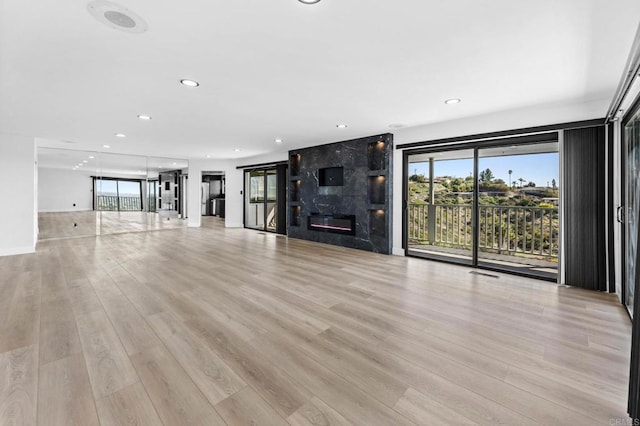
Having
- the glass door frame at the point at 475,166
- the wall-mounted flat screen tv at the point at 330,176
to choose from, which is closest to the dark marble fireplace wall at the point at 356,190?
the wall-mounted flat screen tv at the point at 330,176

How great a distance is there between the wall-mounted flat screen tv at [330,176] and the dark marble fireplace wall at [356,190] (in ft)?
0.32

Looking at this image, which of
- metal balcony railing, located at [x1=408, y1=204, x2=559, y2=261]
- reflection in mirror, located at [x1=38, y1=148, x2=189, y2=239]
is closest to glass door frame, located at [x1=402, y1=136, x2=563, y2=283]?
metal balcony railing, located at [x1=408, y1=204, x2=559, y2=261]

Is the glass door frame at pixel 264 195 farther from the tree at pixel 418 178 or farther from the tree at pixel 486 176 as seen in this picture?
the tree at pixel 486 176

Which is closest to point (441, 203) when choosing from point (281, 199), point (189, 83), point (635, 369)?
point (281, 199)

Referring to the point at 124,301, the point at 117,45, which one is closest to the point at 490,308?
the point at 124,301

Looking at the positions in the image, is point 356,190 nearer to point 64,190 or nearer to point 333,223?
point 333,223

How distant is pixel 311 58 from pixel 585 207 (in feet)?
13.1

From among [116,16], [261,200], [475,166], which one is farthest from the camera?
[261,200]

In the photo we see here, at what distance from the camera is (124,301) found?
9.60ft

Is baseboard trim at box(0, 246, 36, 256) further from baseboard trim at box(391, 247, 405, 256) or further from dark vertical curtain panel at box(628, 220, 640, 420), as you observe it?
dark vertical curtain panel at box(628, 220, 640, 420)

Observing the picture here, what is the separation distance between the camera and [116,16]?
6.31 feet

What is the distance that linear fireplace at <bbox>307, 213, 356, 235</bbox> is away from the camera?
20.8ft

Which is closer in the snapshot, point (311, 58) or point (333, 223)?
point (311, 58)

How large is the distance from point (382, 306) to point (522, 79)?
2902 mm
